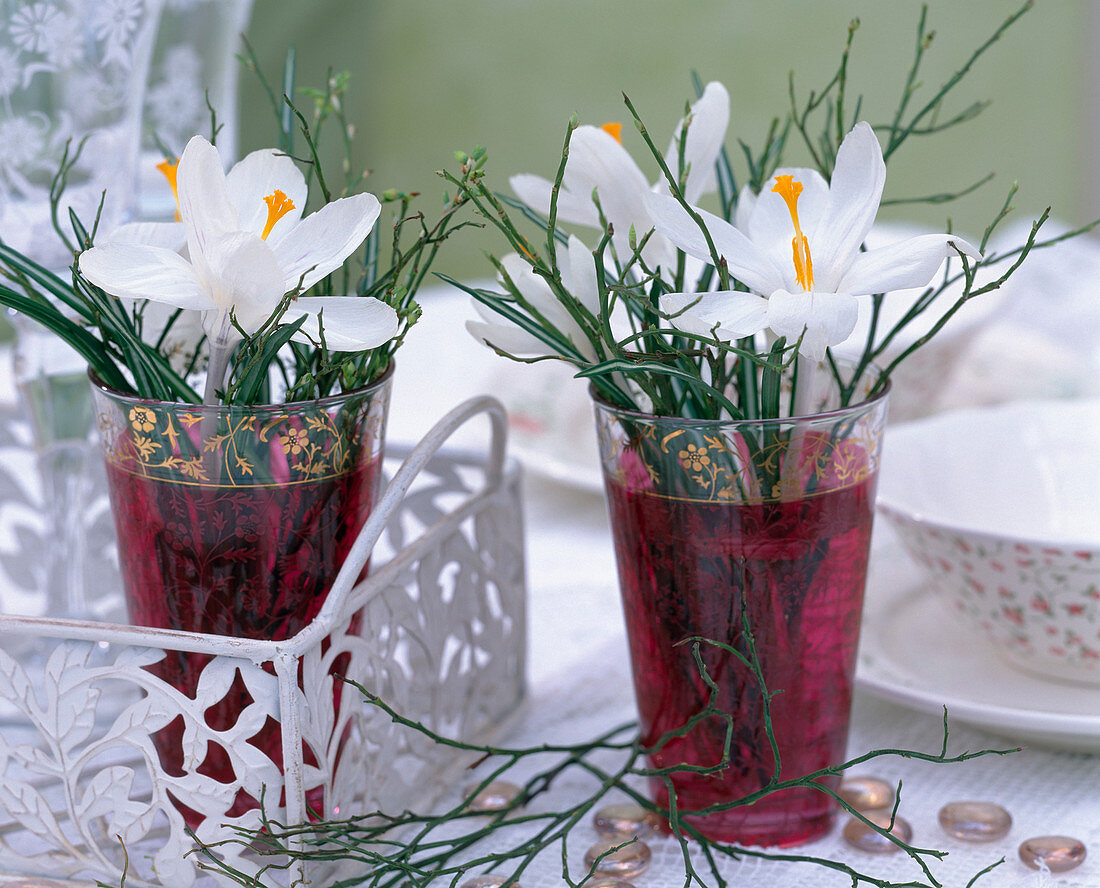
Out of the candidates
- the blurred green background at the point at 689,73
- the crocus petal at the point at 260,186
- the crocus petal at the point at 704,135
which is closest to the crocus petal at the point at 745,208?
the crocus petal at the point at 704,135

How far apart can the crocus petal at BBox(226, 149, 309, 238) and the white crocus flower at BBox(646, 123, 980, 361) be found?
9 centimetres

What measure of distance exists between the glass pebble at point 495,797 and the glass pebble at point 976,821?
0.13 m

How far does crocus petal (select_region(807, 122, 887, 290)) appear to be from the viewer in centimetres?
29

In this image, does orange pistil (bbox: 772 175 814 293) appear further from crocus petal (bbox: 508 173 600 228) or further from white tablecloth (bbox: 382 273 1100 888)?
white tablecloth (bbox: 382 273 1100 888)

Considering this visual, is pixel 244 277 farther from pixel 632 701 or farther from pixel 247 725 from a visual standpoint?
pixel 632 701

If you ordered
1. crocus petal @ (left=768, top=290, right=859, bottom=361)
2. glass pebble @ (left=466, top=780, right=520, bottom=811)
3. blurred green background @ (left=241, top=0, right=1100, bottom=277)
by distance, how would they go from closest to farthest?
1. crocus petal @ (left=768, top=290, right=859, bottom=361)
2. glass pebble @ (left=466, top=780, right=520, bottom=811)
3. blurred green background @ (left=241, top=0, right=1100, bottom=277)

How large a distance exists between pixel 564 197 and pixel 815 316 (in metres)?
0.10

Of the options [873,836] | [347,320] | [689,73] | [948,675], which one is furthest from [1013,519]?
[689,73]

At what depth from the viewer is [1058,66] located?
2.07 metres

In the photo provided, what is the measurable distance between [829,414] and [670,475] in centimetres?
4

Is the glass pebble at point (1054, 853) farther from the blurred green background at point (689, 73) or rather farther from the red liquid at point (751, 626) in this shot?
the blurred green background at point (689, 73)

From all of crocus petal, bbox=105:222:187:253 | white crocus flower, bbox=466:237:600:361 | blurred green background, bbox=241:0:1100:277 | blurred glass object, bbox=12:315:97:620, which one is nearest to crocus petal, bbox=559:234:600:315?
white crocus flower, bbox=466:237:600:361

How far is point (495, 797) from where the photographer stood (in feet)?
1.22

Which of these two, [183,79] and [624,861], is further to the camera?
[183,79]
